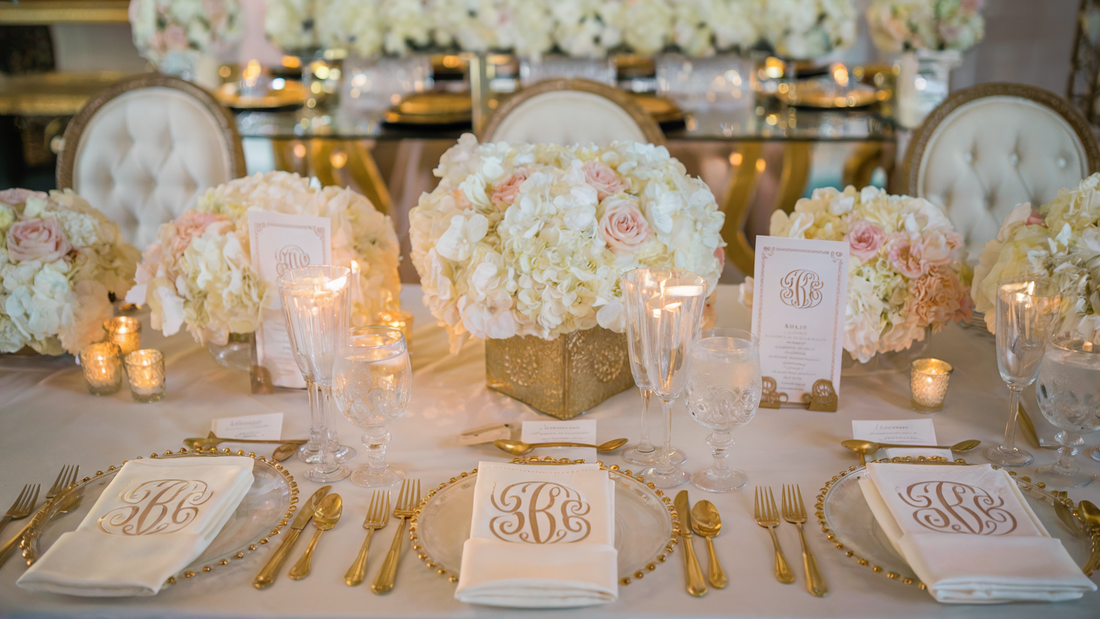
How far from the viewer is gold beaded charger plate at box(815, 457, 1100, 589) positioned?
0.79 metres

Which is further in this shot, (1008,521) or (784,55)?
(784,55)

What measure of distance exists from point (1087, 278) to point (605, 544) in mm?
784

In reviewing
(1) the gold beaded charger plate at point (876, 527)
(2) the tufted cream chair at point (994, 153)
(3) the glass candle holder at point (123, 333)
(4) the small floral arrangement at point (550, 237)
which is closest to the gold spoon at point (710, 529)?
(1) the gold beaded charger plate at point (876, 527)

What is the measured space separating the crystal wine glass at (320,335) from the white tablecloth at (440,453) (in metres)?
0.03

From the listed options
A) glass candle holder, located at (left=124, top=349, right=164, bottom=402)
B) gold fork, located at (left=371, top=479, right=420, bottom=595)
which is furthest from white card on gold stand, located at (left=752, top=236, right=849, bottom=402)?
glass candle holder, located at (left=124, top=349, right=164, bottom=402)

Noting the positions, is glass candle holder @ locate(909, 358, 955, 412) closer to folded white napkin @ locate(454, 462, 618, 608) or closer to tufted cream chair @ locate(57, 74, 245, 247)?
folded white napkin @ locate(454, 462, 618, 608)

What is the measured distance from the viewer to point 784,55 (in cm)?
300

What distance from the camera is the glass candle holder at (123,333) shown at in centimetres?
132

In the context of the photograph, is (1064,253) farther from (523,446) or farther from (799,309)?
(523,446)

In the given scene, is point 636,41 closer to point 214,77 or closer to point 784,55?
point 784,55

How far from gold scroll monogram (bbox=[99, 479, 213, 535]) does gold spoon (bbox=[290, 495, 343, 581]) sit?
0.41 feet

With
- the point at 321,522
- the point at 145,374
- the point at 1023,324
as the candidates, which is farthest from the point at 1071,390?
the point at 145,374

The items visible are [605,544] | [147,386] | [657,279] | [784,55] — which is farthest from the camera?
[784,55]

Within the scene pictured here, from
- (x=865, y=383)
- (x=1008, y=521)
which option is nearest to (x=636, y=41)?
(x=865, y=383)
